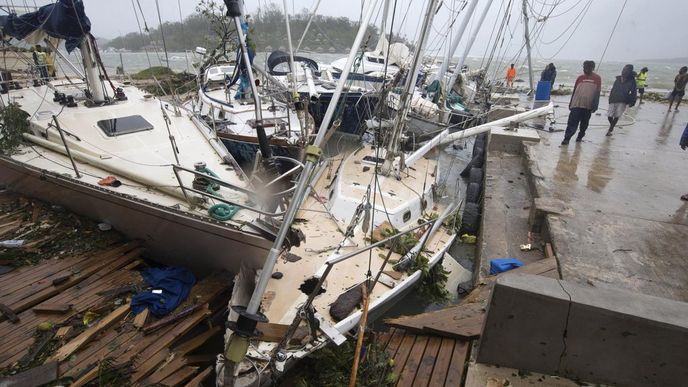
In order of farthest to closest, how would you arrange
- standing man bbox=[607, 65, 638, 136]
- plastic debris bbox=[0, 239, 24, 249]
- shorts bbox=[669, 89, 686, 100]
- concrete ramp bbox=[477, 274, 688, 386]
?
shorts bbox=[669, 89, 686, 100]
standing man bbox=[607, 65, 638, 136]
plastic debris bbox=[0, 239, 24, 249]
concrete ramp bbox=[477, 274, 688, 386]

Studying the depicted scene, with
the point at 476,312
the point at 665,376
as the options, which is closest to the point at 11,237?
the point at 476,312

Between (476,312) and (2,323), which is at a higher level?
(476,312)

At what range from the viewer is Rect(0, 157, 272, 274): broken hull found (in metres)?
4.58

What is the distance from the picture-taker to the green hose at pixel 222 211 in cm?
448

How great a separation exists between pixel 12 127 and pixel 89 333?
4.66 metres

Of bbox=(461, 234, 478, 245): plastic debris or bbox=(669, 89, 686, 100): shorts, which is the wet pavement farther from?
bbox=(669, 89, 686, 100): shorts

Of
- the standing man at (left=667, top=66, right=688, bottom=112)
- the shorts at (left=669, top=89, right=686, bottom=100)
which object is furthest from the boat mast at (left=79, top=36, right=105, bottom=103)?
the shorts at (left=669, top=89, right=686, bottom=100)

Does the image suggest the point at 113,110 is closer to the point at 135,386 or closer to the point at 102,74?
the point at 102,74

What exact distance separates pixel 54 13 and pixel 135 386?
21.2ft

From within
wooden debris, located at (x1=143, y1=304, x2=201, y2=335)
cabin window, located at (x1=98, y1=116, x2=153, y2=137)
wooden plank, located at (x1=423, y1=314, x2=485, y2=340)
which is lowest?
wooden debris, located at (x1=143, y1=304, x2=201, y2=335)

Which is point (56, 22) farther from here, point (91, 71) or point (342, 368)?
point (342, 368)

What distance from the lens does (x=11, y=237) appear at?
5551 millimetres

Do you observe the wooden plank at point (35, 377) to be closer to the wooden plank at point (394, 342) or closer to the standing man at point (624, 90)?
the wooden plank at point (394, 342)

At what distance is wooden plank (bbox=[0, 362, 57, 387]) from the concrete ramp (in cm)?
417
